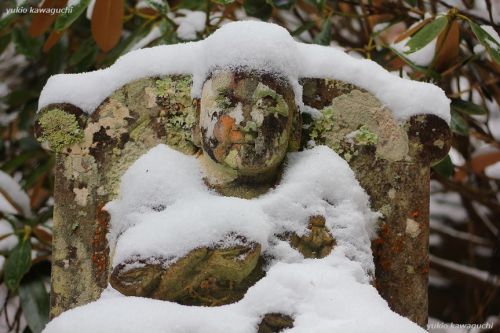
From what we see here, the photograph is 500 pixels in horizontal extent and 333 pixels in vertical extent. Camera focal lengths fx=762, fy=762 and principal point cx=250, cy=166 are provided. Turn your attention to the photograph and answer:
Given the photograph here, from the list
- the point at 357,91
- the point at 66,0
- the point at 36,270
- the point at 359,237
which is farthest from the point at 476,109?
the point at 36,270

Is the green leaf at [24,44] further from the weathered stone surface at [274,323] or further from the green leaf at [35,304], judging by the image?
the weathered stone surface at [274,323]

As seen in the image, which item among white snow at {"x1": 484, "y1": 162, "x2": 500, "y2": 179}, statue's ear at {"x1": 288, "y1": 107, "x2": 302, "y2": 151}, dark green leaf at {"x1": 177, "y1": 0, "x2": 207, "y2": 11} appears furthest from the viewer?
white snow at {"x1": 484, "y1": 162, "x2": 500, "y2": 179}

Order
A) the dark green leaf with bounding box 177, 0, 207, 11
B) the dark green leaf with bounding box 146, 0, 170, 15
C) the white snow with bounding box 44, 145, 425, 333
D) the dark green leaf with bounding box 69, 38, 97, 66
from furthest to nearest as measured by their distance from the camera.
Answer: the dark green leaf with bounding box 69, 38, 97, 66, the dark green leaf with bounding box 177, 0, 207, 11, the dark green leaf with bounding box 146, 0, 170, 15, the white snow with bounding box 44, 145, 425, 333

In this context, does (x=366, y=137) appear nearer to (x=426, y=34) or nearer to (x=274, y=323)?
(x=426, y=34)

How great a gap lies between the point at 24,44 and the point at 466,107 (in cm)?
129

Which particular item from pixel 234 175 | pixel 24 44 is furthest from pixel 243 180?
pixel 24 44

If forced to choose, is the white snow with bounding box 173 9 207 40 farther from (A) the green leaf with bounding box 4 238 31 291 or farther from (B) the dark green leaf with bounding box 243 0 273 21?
(A) the green leaf with bounding box 4 238 31 291

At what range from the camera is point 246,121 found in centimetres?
134

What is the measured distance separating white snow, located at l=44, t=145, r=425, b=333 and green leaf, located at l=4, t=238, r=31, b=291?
471 mm

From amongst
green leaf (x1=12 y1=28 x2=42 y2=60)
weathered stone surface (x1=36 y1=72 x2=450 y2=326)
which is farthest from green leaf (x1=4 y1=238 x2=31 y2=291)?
green leaf (x1=12 y1=28 x2=42 y2=60)

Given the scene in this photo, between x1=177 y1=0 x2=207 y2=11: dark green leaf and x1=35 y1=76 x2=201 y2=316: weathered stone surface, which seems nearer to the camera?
x1=35 y1=76 x2=201 y2=316: weathered stone surface

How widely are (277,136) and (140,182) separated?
0.90ft

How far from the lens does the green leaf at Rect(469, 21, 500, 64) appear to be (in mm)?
1662

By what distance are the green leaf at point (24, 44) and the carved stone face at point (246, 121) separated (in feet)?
3.58
